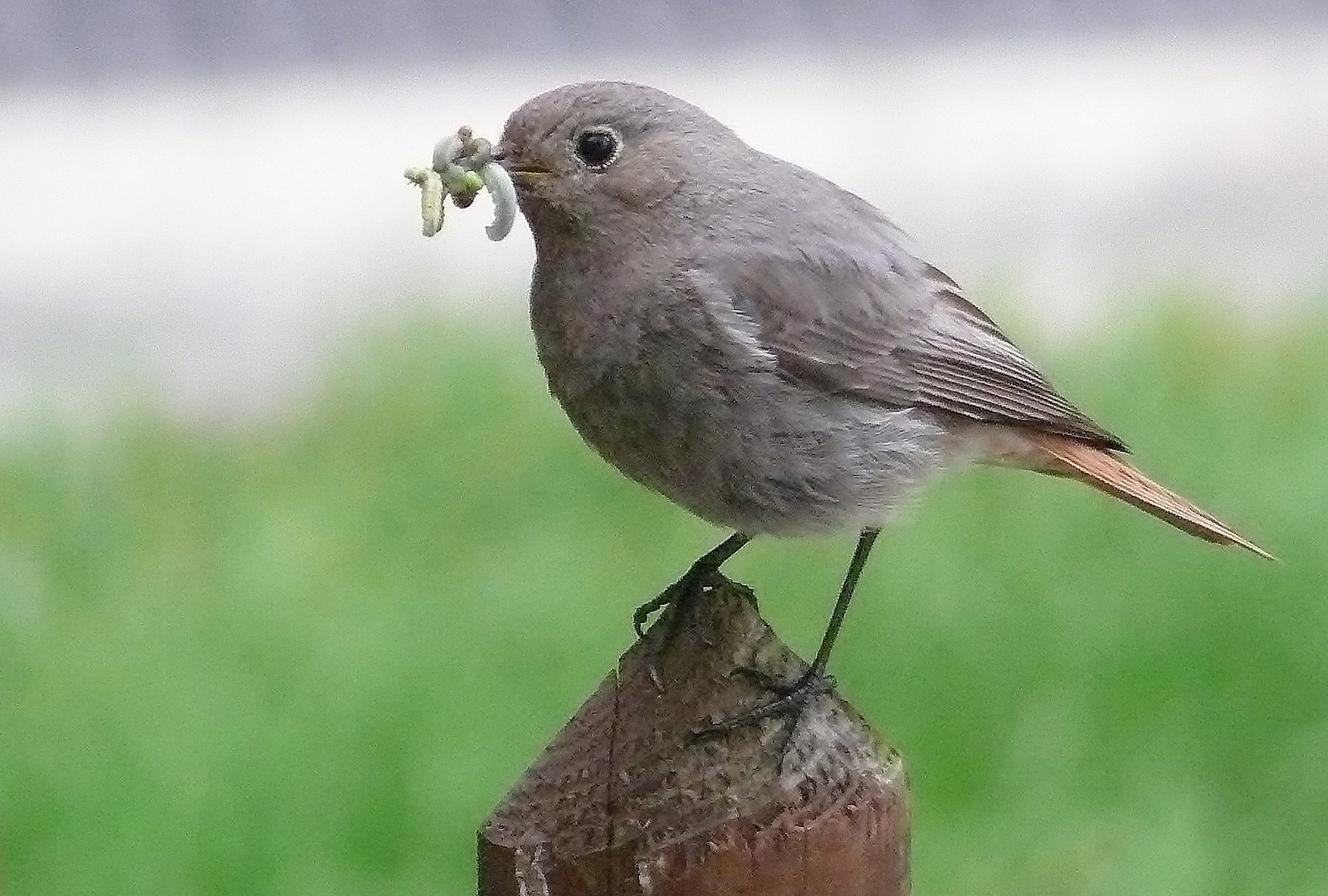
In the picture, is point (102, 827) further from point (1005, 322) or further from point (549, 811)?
point (1005, 322)

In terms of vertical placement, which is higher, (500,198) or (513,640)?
(500,198)

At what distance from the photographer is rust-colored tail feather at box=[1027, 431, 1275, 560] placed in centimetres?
348

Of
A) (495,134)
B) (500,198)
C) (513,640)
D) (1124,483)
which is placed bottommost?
(513,640)

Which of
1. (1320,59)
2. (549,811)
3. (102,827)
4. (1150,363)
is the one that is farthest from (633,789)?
(1320,59)

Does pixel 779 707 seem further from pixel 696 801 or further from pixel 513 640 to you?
pixel 513 640

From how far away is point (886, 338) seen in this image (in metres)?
3.52

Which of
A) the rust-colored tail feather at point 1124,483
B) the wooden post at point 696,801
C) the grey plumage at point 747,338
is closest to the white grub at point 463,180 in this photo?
the grey plumage at point 747,338

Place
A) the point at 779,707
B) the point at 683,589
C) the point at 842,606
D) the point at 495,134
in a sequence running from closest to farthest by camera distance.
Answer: the point at 779,707 < the point at 683,589 < the point at 842,606 < the point at 495,134

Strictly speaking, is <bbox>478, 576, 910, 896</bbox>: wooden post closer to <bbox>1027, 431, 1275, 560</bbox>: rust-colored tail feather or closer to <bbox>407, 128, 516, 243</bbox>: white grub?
<bbox>407, 128, 516, 243</bbox>: white grub

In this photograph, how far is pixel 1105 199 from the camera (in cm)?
921

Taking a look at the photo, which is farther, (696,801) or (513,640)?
(513,640)

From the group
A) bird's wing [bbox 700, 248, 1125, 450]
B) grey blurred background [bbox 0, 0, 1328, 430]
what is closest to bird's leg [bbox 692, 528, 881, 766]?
bird's wing [bbox 700, 248, 1125, 450]

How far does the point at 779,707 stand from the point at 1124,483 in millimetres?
1282

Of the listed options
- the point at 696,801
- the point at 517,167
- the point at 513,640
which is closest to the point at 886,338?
the point at 517,167
